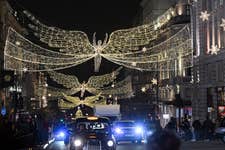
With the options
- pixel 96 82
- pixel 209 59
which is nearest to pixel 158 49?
pixel 96 82

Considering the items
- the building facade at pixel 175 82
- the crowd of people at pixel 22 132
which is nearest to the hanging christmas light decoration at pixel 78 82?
the building facade at pixel 175 82

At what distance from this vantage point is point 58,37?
38.8 m

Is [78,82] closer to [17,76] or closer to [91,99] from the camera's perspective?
[17,76]

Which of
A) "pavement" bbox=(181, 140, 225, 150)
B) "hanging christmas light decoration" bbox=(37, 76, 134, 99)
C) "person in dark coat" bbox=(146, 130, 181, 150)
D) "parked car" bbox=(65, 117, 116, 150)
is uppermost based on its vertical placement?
"hanging christmas light decoration" bbox=(37, 76, 134, 99)

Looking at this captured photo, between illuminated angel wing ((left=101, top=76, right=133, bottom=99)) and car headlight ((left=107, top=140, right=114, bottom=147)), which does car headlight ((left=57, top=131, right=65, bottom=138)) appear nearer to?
car headlight ((left=107, top=140, right=114, bottom=147))

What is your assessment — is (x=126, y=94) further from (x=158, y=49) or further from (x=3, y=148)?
(x=3, y=148)

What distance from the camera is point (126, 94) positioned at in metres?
125

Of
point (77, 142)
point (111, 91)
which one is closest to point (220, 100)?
point (77, 142)

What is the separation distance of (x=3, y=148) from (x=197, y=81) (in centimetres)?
3991

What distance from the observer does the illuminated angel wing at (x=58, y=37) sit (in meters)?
37.7

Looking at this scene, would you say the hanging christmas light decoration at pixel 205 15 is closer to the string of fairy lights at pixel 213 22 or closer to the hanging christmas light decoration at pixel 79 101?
the string of fairy lights at pixel 213 22

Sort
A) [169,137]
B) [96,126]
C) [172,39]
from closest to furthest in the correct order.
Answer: [169,137]
[96,126]
[172,39]

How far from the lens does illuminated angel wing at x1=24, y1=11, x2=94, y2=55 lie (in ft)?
124

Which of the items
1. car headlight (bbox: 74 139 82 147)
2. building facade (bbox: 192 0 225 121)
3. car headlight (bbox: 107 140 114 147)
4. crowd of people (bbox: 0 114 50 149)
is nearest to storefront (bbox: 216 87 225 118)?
building facade (bbox: 192 0 225 121)
